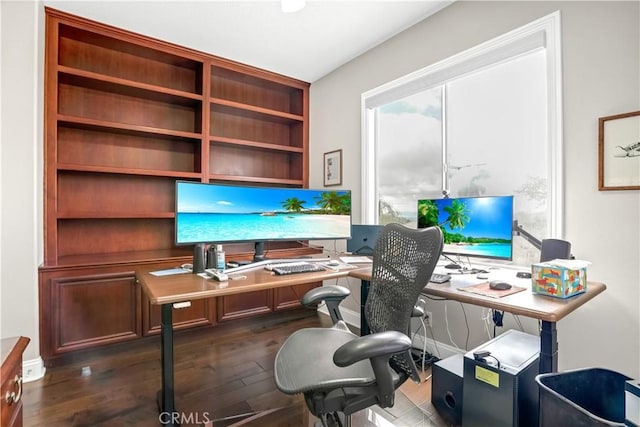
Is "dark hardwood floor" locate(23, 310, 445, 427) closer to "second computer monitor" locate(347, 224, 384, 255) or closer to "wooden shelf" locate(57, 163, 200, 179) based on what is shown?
"second computer monitor" locate(347, 224, 384, 255)

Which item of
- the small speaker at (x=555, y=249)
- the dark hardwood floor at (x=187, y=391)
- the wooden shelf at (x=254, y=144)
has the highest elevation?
the wooden shelf at (x=254, y=144)

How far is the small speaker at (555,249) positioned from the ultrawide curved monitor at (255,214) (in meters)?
1.29

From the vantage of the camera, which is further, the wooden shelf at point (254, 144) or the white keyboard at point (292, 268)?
the wooden shelf at point (254, 144)

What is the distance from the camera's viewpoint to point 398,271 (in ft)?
4.14

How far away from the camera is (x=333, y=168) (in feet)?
10.6

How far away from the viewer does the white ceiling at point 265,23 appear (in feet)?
7.17

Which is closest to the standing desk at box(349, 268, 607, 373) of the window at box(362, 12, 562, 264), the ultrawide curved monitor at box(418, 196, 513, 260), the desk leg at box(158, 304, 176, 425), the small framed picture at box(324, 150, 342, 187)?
the ultrawide curved monitor at box(418, 196, 513, 260)

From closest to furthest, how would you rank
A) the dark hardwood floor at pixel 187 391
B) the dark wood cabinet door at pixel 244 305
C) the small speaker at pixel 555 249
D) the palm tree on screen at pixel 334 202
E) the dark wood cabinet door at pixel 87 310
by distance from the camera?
the small speaker at pixel 555 249
the dark hardwood floor at pixel 187 391
the dark wood cabinet door at pixel 87 310
the palm tree on screen at pixel 334 202
the dark wood cabinet door at pixel 244 305

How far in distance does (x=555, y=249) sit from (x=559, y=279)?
31 centimetres

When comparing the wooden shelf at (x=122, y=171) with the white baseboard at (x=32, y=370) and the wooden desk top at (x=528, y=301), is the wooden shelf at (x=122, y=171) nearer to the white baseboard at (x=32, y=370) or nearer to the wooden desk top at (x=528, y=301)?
the white baseboard at (x=32, y=370)

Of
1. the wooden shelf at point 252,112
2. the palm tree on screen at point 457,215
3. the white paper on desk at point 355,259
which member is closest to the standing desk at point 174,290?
the white paper on desk at point 355,259

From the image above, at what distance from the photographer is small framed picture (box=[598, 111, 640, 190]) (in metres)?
1.46

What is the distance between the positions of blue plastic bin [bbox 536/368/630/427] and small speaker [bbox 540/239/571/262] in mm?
523

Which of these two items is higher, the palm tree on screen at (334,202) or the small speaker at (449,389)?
the palm tree on screen at (334,202)
